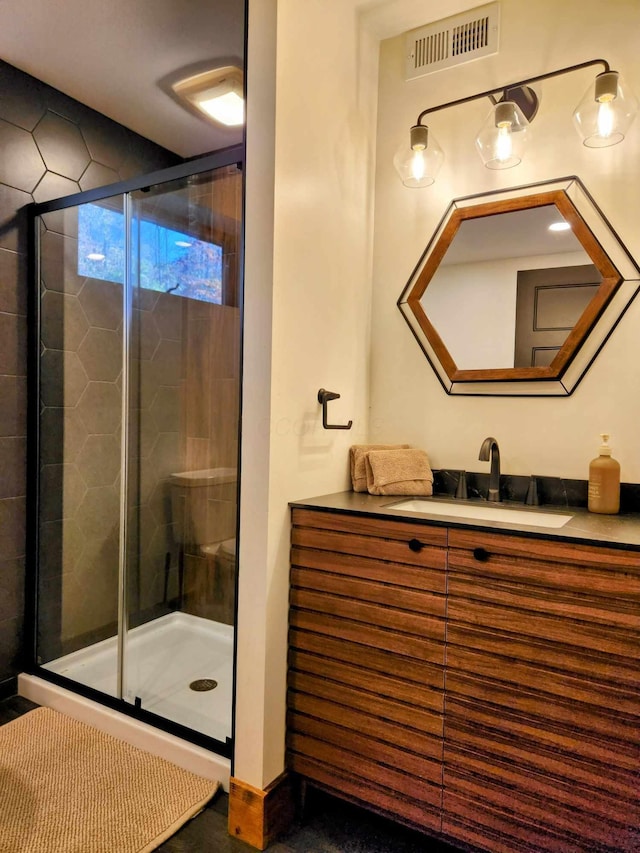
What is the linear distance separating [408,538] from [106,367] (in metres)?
1.69

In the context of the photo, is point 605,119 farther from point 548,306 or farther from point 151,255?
point 151,255

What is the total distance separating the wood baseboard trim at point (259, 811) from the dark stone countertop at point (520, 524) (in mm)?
810

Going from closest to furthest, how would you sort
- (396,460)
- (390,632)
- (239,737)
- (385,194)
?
(390,632) < (239,737) < (396,460) < (385,194)

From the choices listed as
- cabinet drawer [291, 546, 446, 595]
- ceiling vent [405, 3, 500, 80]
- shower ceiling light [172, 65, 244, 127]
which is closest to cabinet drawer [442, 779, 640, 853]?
cabinet drawer [291, 546, 446, 595]

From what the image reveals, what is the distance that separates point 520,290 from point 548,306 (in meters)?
0.11

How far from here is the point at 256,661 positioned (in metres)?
1.52

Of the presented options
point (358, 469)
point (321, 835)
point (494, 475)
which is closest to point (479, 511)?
point (494, 475)

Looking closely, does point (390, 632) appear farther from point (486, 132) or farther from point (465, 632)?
point (486, 132)

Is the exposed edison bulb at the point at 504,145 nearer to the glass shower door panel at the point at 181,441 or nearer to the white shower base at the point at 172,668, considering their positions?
the glass shower door panel at the point at 181,441

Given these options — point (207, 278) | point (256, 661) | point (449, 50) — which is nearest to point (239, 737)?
point (256, 661)

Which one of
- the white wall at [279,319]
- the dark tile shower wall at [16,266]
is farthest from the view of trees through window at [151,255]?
the white wall at [279,319]

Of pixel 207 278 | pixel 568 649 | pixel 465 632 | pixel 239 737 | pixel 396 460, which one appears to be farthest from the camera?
pixel 207 278

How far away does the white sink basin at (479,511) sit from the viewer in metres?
1.56

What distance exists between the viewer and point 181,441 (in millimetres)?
2475
